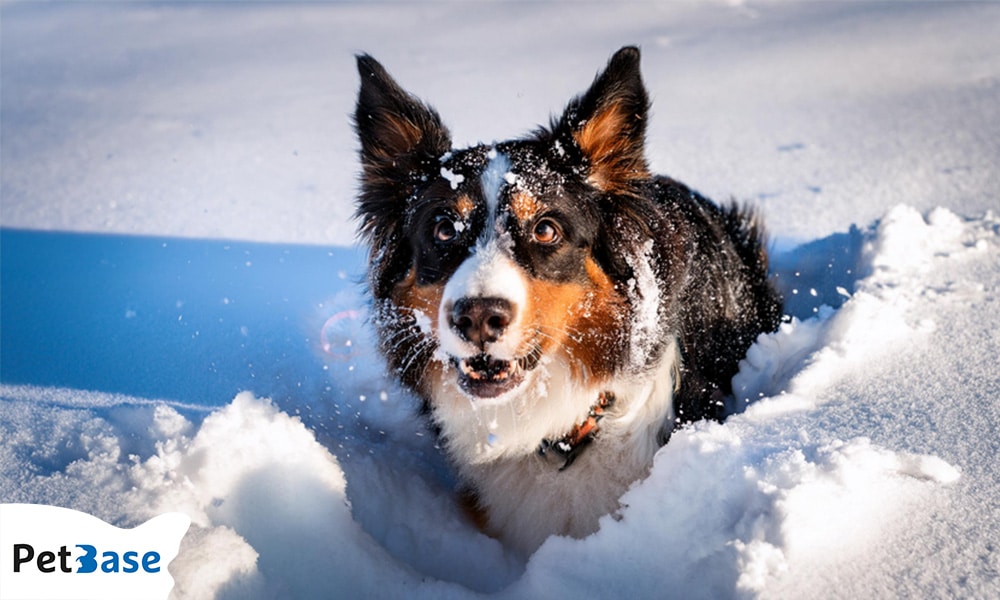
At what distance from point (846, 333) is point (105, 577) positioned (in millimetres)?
2911

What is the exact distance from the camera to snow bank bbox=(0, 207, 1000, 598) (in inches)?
82.9

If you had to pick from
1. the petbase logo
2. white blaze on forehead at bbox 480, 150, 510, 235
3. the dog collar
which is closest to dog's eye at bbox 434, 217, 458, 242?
white blaze on forehead at bbox 480, 150, 510, 235

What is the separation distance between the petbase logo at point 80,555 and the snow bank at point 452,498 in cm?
5

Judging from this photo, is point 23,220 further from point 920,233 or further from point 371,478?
point 920,233

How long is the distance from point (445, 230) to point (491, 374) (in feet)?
1.91

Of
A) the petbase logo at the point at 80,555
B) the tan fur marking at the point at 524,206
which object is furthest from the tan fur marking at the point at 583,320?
the petbase logo at the point at 80,555

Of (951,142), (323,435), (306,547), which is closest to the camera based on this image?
(306,547)

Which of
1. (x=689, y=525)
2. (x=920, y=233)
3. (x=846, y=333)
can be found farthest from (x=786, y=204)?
(x=689, y=525)

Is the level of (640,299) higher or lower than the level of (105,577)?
higher

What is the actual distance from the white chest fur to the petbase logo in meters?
1.20

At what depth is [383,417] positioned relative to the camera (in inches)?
149

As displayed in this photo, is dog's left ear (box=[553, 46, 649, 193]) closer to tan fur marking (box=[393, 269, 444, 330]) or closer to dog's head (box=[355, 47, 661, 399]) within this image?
dog's head (box=[355, 47, 661, 399])

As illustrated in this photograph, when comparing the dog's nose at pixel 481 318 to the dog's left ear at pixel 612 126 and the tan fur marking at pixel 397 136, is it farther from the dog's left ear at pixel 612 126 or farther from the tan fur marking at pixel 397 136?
the tan fur marking at pixel 397 136

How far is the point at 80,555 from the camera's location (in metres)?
2.29
